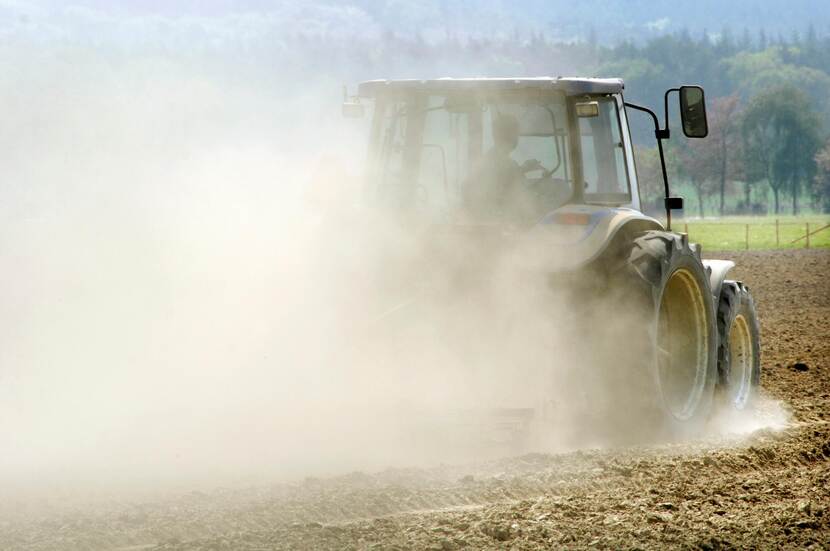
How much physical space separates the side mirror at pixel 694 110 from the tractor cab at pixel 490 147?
0.46 metres

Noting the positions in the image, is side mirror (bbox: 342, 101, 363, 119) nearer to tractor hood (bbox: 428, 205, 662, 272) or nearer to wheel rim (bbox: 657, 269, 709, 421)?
tractor hood (bbox: 428, 205, 662, 272)

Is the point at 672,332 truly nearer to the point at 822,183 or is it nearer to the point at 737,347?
the point at 737,347

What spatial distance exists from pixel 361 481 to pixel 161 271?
2848 millimetres

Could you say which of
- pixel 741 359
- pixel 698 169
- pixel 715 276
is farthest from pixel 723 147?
pixel 715 276

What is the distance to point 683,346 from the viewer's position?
28.1 feet

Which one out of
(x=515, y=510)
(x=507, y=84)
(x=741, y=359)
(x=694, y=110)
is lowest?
(x=515, y=510)

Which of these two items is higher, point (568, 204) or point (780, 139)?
point (780, 139)

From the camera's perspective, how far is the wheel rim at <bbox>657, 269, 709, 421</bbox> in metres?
8.43

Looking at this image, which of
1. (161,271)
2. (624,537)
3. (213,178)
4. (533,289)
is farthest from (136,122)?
(624,537)

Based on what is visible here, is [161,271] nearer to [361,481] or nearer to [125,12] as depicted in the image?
[361,481]

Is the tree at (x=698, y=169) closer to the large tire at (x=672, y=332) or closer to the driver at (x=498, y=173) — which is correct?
the large tire at (x=672, y=332)

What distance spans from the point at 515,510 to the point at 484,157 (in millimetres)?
2765

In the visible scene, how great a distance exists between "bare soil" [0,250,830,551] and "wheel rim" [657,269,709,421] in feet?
2.01

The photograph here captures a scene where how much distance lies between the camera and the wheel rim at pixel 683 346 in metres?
8.43
